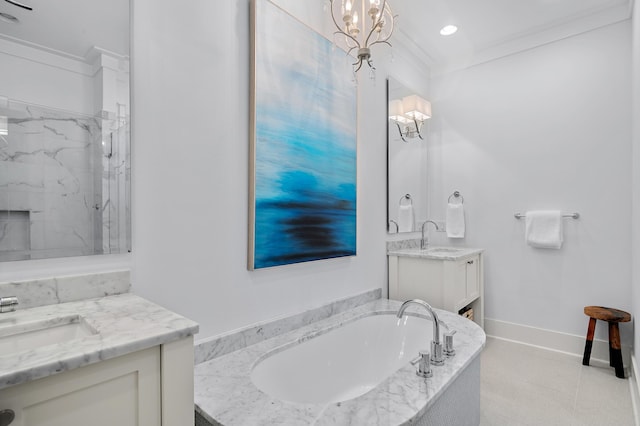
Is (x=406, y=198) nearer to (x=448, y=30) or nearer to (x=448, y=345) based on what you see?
(x=448, y=30)

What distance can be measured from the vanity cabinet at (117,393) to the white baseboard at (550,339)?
10.3 feet

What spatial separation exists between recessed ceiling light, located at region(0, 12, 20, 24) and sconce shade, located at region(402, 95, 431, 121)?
8.83 ft

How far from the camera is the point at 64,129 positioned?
45.9 inches

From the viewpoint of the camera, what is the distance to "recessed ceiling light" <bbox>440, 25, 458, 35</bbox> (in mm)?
2928

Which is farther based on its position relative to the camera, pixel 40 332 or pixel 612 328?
pixel 612 328

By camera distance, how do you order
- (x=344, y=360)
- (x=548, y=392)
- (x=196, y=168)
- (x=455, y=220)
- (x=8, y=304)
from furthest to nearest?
(x=455, y=220)
(x=548, y=392)
(x=344, y=360)
(x=196, y=168)
(x=8, y=304)

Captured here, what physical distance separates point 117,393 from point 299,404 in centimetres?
60

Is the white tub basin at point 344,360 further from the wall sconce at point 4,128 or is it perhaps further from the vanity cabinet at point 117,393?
the wall sconce at point 4,128

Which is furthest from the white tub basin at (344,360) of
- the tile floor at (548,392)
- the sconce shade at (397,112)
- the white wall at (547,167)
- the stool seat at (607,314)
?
the sconce shade at (397,112)

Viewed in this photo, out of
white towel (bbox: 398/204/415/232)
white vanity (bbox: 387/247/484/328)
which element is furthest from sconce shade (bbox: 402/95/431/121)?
white vanity (bbox: 387/247/484/328)

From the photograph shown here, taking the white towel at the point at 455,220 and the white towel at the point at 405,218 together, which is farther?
the white towel at the point at 455,220

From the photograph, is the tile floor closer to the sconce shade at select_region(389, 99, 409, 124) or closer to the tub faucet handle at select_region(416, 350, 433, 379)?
the tub faucet handle at select_region(416, 350, 433, 379)

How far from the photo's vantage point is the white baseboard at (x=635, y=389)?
6.44 feet

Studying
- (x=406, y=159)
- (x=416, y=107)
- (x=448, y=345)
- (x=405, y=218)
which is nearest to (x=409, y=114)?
(x=416, y=107)
